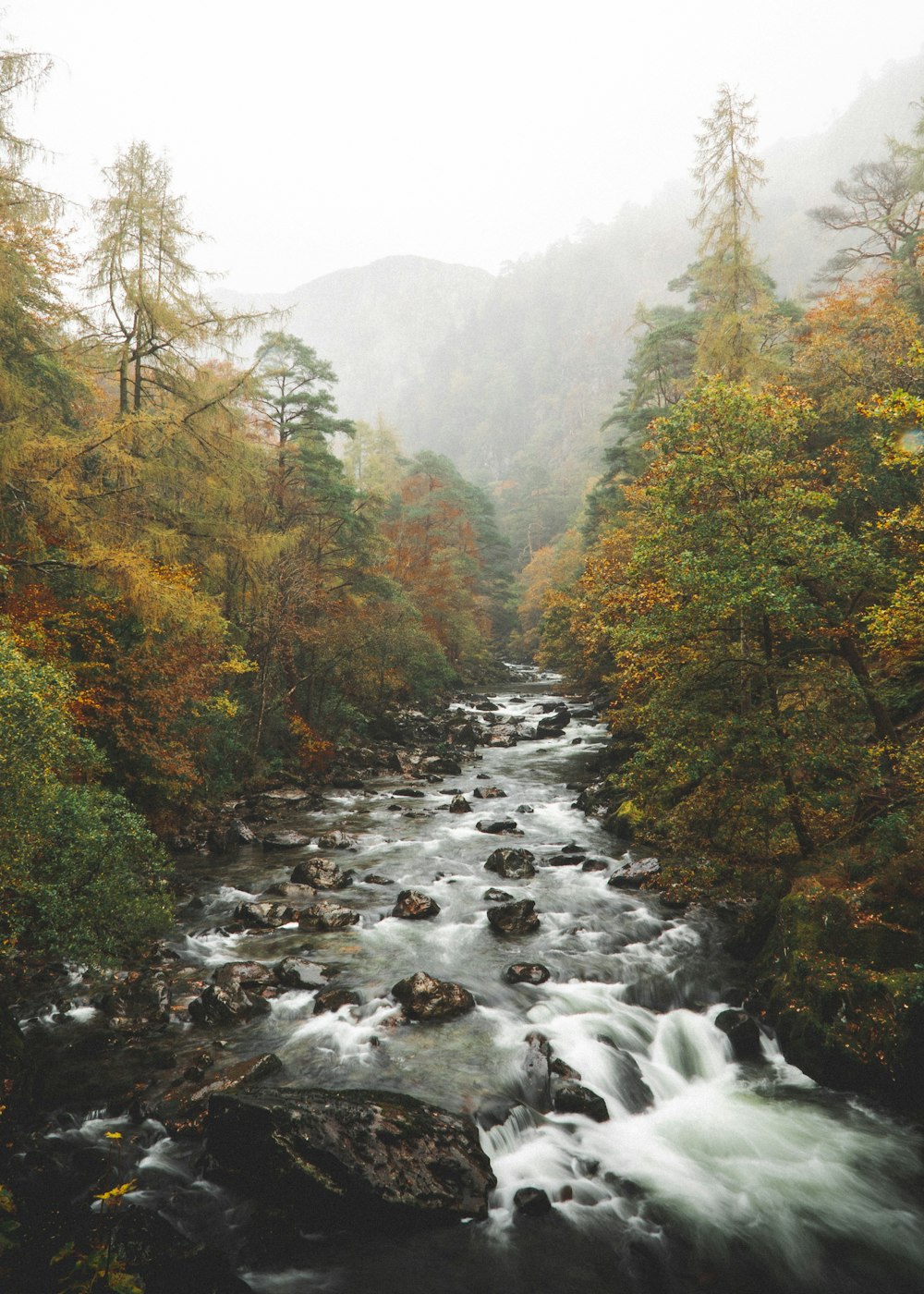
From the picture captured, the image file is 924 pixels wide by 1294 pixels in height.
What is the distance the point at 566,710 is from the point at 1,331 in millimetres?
25208

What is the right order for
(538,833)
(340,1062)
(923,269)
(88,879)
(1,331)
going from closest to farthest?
(340,1062), (88,879), (1,331), (538,833), (923,269)

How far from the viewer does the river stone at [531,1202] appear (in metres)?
6.12

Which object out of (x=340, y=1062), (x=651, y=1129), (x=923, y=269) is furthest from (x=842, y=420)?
(x=340, y=1062)

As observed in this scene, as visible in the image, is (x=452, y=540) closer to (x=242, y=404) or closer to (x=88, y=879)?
(x=242, y=404)

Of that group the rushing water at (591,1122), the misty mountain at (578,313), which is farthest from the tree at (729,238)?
the misty mountain at (578,313)

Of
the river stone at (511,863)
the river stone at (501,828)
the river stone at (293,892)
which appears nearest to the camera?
the river stone at (293,892)

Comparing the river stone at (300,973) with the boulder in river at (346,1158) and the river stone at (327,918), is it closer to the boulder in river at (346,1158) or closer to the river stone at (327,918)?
the river stone at (327,918)

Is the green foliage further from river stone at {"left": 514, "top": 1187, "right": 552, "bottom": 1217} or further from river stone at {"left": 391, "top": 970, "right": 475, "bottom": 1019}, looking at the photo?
river stone at {"left": 514, "top": 1187, "right": 552, "bottom": 1217}

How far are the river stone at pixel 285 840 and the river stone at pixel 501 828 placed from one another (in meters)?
4.56

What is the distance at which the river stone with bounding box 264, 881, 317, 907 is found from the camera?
12.6 m

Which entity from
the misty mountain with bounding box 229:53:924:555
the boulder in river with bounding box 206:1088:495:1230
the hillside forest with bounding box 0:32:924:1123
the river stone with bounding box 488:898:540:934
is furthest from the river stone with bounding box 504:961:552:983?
the misty mountain with bounding box 229:53:924:555

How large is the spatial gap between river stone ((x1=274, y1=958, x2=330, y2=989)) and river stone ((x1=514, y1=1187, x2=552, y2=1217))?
14.0ft

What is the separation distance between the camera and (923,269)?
24078 mm

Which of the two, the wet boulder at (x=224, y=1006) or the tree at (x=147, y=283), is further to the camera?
the tree at (x=147, y=283)
